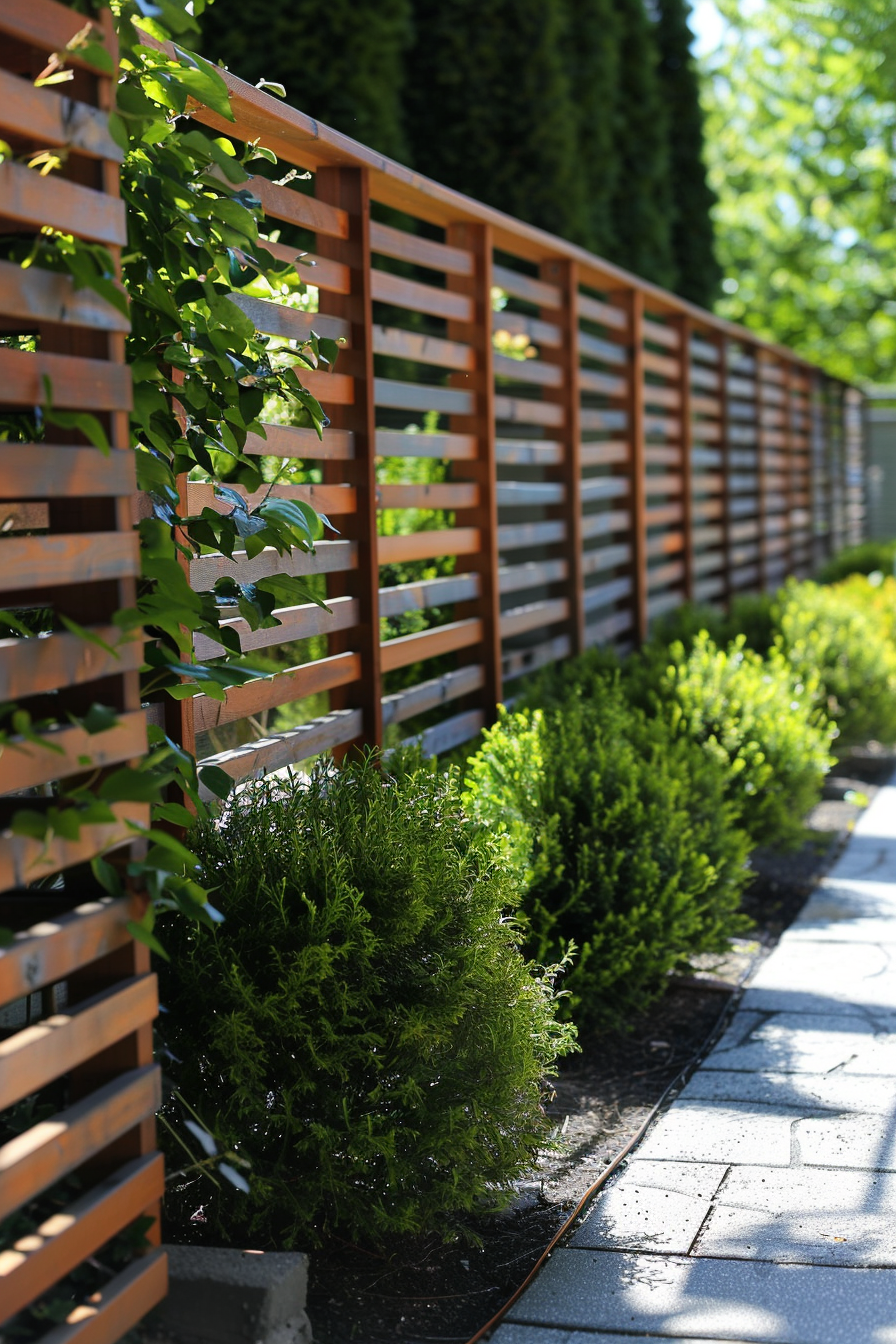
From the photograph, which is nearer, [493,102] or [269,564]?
[269,564]

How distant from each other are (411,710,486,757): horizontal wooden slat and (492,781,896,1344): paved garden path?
3.96 ft

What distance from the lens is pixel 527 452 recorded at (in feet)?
18.1

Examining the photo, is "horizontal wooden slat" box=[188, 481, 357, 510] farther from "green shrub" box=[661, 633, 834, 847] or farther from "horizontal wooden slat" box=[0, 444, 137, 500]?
"green shrub" box=[661, 633, 834, 847]

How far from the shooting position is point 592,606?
20.8ft

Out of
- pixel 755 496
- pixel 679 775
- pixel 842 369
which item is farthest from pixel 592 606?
pixel 842 369

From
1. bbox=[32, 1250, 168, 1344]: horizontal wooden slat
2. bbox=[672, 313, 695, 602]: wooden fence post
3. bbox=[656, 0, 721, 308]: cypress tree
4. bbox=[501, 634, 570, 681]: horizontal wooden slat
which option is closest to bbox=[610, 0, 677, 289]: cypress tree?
bbox=[656, 0, 721, 308]: cypress tree

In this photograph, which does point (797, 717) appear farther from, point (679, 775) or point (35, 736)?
point (35, 736)

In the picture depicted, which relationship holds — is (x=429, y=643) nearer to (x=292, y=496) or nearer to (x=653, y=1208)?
(x=292, y=496)

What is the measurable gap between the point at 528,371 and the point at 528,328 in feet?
0.65

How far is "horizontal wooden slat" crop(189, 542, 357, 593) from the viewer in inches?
117

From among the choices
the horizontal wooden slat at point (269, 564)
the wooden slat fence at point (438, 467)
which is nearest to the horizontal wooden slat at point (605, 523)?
the wooden slat fence at point (438, 467)

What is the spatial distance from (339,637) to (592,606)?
2715 mm

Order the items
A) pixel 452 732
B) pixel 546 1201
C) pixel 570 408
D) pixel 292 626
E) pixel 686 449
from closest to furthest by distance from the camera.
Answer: pixel 546 1201
pixel 292 626
pixel 452 732
pixel 570 408
pixel 686 449

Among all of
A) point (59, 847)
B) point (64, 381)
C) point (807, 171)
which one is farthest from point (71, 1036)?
point (807, 171)
